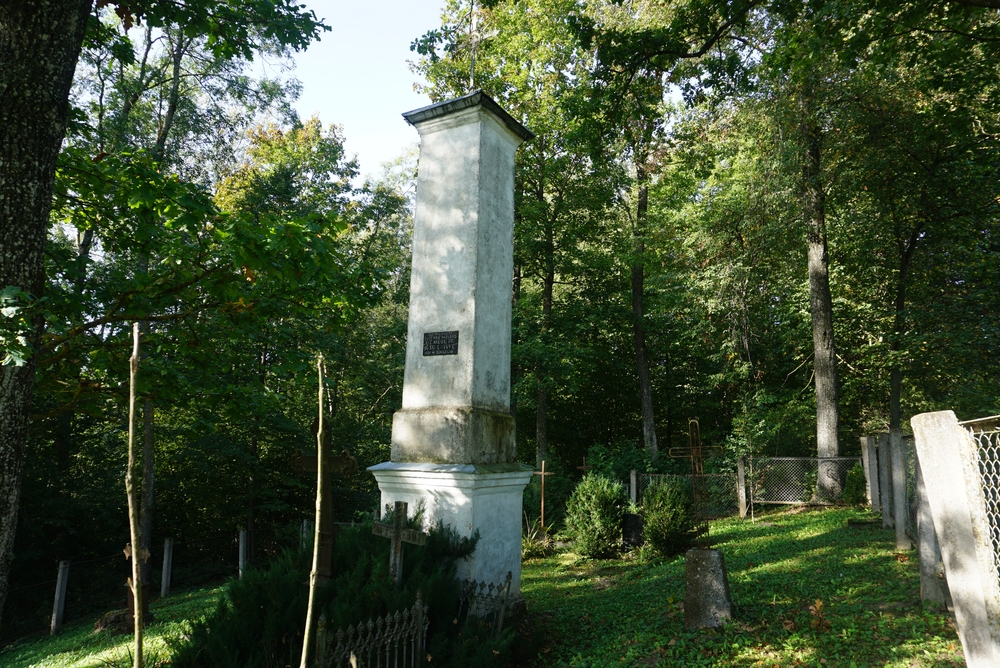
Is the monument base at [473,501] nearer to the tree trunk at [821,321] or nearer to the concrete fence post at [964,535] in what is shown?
the concrete fence post at [964,535]

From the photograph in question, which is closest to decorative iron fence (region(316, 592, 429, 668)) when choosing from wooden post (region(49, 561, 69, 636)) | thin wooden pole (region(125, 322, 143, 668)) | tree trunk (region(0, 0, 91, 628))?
tree trunk (region(0, 0, 91, 628))

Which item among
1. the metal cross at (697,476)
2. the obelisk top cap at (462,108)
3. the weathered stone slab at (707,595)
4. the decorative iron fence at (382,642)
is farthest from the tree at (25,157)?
the metal cross at (697,476)

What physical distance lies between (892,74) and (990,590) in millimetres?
14377

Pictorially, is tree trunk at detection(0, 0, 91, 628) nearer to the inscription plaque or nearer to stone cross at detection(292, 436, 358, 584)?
stone cross at detection(292, 436, 358, 584)

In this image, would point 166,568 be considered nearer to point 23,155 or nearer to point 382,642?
point 382,642

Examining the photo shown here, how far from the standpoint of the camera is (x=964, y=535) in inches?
107

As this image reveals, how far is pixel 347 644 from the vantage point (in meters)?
4.01

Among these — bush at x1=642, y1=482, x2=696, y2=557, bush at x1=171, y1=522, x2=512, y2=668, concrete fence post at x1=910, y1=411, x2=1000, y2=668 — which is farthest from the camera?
bush at x1=642, y1=482, x2=696, y2=557

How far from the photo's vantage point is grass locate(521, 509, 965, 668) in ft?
17.3

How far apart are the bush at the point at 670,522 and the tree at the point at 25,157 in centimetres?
878

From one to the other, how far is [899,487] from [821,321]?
27.2ft

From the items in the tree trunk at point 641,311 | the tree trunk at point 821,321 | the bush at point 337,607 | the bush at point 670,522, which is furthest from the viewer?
the tree trunk at point 641,311

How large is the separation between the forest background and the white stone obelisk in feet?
4.15

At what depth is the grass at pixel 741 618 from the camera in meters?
5.33
